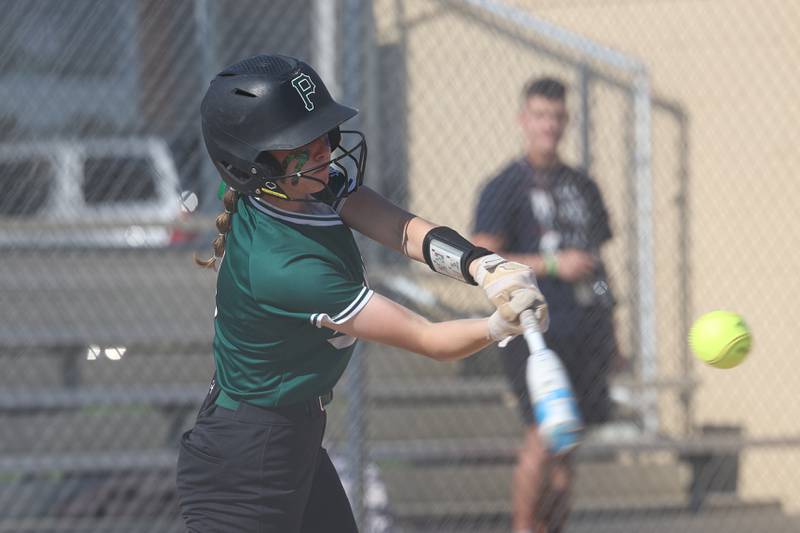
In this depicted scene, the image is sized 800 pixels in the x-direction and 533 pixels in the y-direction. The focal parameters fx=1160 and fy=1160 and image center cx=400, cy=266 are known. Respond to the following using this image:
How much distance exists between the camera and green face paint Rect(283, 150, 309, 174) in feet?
9.36

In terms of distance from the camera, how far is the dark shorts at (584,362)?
Answer: 17.3ft

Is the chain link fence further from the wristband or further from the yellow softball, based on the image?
the yellow softball

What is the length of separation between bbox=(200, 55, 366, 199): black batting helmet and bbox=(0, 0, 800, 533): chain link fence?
193cm

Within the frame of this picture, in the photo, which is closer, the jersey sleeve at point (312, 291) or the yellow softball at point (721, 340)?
the jersey sleeve at point (312, 291)

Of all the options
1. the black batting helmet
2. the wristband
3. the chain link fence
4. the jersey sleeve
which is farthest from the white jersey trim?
the wristband

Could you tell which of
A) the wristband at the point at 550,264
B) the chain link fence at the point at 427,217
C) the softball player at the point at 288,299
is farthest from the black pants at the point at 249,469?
the wristband at the point at 550,264

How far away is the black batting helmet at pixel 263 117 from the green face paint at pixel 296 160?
0.06 ft

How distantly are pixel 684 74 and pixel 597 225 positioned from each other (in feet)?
5.60

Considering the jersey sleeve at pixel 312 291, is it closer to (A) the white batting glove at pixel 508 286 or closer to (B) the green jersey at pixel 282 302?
(B) the green jersey at pixel 282 302

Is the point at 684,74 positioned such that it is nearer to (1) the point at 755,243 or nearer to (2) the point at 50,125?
(1) the point at 755,243

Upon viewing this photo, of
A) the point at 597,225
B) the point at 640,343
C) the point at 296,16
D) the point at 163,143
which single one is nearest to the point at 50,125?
the point at 163,143

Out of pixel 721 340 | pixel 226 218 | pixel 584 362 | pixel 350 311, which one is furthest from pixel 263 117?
pixel 584 362

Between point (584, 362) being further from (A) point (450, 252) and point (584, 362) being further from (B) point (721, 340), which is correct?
(A) point (450, 252)

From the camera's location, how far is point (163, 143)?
230 inches
